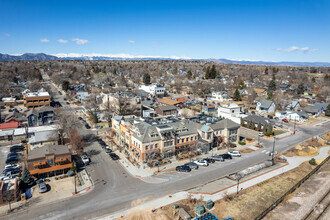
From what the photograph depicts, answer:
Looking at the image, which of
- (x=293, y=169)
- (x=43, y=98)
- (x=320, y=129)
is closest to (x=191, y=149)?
(x=293, y=169)

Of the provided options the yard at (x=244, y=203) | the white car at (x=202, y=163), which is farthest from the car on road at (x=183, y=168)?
the yard at (x=244, y=203)

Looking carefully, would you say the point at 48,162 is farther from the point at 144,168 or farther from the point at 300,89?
the point at 300,89

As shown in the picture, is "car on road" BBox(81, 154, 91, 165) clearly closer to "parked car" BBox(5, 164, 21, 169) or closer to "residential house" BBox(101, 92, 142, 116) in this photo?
"parked car" BBox(5, 164, 21, 169)

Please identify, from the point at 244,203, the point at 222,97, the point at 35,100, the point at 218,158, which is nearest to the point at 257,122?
the point at 218,158

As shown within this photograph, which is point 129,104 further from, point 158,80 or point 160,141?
point 158,80

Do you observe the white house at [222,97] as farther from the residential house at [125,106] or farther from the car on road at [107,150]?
the car on road at [107,150]

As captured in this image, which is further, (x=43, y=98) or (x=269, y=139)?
(x=43, y=98)

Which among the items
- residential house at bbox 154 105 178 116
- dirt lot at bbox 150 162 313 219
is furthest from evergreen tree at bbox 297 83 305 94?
dirt lot at bbox 150 162 313 219
